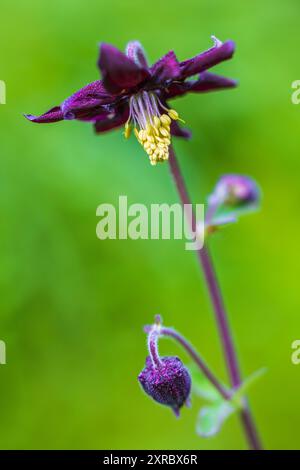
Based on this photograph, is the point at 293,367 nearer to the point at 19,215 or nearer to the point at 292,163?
the point at 292,163

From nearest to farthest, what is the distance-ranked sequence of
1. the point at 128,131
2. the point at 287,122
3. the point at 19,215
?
the point at 128,131 → the point at 19,215 → the point at 287,122

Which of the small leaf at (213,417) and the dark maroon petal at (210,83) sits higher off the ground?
the dark maroon petal at (210,83)

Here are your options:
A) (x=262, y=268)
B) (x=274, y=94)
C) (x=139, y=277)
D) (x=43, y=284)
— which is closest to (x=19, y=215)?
(x=43, y=284)

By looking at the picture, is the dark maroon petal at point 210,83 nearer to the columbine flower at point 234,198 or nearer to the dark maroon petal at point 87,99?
the dark maroon petal at point 87,99

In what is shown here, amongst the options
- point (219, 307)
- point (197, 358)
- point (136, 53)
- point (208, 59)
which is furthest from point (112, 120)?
point (197, 358)

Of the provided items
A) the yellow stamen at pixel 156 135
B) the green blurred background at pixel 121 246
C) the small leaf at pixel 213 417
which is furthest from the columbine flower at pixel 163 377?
the green blurred background at pixel 121 246
